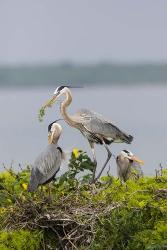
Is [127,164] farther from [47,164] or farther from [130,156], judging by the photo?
[47,164]

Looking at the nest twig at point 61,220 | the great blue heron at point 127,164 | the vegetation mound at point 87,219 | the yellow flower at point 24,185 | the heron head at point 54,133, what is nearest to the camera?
the vegetation mound at point 87,219

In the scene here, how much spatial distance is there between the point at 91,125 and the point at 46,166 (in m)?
3.40

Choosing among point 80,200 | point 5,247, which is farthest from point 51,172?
point 5,247

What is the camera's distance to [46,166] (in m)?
11.6

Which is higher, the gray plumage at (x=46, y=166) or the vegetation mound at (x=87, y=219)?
the gray plumage at (x=46, y=166)

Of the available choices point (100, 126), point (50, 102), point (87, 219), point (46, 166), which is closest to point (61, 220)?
point (87, 219)

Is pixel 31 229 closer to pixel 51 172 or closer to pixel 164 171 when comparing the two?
pixel 51 172

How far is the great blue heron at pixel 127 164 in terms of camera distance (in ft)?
44.8

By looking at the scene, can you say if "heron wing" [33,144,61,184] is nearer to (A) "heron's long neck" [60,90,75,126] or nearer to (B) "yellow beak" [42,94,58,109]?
(B) "yellow beak" [42,94,58,109]

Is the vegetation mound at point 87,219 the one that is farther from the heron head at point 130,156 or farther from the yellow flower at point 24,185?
the heron head at point 130,156

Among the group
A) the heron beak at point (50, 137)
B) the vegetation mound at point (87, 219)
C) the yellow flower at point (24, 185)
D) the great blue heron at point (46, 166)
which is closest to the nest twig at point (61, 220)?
the vegetation mound at point (87, 219)

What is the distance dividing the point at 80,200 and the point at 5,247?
3.42ft

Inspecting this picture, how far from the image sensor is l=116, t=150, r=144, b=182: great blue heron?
13641 mm

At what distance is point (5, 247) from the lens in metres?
10.5
